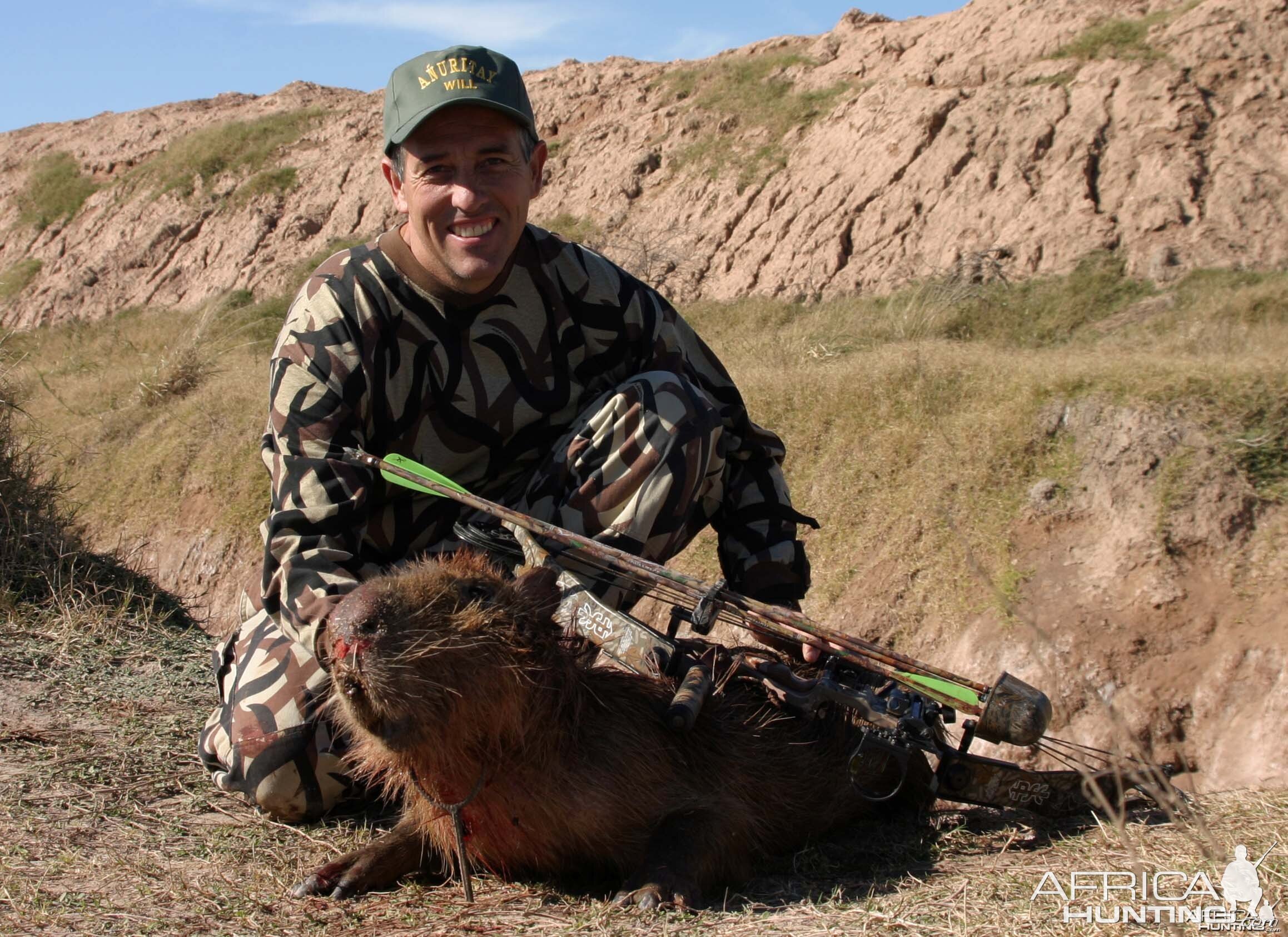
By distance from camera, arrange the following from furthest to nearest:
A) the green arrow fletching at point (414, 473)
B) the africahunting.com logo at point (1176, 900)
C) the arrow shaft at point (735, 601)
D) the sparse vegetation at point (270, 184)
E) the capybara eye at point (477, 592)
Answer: the sparse vegetation at point (270, 184)
the green arrow fletching at point (414, 473)
the arrow shaft at point (735, 601)
the capybara eye at point (477, 592)
the africahunting.com logo at point (1176, 900)

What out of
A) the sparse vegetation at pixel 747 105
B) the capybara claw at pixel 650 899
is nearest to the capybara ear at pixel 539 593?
the capybara claw at pixel 650 899

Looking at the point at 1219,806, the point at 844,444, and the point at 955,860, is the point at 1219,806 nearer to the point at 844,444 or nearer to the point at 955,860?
the point at 955,860

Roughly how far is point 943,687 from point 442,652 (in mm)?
1126

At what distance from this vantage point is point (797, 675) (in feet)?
11.0

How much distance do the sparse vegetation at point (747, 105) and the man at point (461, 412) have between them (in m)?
10.4

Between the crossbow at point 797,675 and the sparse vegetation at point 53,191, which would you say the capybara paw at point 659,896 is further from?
the sparse vegetation at point 53,191

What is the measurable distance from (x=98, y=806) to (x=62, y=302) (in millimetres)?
19623

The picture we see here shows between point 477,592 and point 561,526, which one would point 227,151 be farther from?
point 477,592

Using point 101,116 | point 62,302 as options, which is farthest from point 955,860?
point 101,116

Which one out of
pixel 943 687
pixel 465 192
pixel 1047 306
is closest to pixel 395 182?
pixel 465 192

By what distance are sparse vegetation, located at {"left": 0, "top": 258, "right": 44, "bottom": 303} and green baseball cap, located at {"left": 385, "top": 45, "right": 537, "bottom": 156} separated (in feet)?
69.9

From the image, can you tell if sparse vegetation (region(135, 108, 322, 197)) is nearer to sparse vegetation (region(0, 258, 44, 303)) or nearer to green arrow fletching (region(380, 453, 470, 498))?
sparse vegetation (region(0, 258, 44, 303))

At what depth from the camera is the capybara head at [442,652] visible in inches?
92.7

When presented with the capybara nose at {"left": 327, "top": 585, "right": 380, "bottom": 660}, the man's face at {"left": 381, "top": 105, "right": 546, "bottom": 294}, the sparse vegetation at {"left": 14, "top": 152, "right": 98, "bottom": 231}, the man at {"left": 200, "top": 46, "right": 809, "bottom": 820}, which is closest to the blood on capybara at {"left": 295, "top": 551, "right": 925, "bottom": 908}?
the capybara nose at {"left": 327, "top": 585, "right": 380, "bottom": 660}
